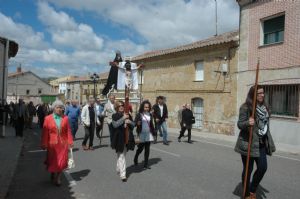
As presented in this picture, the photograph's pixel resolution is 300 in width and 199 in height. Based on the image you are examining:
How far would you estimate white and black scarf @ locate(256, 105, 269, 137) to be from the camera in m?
5.71

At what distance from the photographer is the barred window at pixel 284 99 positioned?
15555 millimetres

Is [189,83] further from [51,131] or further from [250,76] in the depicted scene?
[51,131]

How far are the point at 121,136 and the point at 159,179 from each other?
1134 mm

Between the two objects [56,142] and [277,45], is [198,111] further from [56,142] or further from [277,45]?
[56,142]

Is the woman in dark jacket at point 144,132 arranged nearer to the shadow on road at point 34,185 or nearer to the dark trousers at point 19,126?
the shadow on road at point 34,185

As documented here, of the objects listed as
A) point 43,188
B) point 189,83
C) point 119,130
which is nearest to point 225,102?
point 189,83

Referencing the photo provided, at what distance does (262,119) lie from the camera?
5.76 metres

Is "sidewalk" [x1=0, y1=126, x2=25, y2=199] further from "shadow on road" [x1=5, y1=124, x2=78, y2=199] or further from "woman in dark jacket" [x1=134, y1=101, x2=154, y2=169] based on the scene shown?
"woman in dark jacket" [x1=134, y1=101, x2=154, y2=169]

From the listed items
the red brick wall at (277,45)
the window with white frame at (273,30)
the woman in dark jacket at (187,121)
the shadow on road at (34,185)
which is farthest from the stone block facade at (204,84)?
the shadow on road at (34,185)

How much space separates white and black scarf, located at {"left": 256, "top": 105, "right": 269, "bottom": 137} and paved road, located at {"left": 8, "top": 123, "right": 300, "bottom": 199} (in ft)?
4.12

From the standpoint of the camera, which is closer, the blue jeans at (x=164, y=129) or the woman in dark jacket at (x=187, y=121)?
the blue jeans at (x=164, y=129)

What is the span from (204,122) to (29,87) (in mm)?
61811

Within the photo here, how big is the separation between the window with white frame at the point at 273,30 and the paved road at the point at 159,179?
7354 millimetres

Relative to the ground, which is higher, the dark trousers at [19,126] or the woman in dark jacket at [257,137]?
the woman in dark jacket at [257,137]
